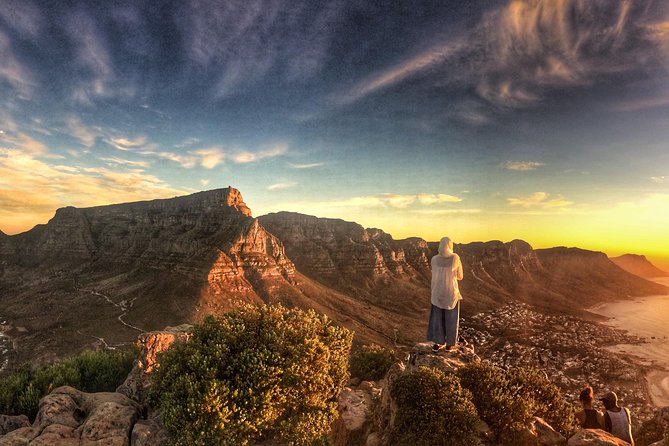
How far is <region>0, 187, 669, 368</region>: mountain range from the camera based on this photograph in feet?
295

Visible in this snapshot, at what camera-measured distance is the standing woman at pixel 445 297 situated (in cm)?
1509

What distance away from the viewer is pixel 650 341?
128125 millimetres

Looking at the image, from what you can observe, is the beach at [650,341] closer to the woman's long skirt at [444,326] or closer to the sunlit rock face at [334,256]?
the woman's long skirt at [444,326]

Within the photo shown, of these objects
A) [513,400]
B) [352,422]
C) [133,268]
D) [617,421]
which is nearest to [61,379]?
[352,422]

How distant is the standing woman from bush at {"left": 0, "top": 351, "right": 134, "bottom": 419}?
22189 mm

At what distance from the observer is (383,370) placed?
22.8 meters

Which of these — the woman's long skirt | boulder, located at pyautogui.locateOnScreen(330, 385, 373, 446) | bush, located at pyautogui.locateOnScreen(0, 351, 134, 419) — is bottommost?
bush, located at pyautogui.locateOnScreen(0, 351, 134, 419)

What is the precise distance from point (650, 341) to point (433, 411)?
17275 centimetres

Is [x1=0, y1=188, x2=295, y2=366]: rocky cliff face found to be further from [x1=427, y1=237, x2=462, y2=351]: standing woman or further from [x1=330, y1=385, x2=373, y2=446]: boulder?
[x1=427, y1=237, x2=462, y2=351]: standing woman

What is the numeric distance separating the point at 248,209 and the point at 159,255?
50021 millimetres

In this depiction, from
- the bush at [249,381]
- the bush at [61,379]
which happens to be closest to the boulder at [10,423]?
the bush at [61,379]

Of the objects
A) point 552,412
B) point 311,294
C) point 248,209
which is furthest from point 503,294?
point 552,412

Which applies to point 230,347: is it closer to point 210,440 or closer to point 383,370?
point 210,440

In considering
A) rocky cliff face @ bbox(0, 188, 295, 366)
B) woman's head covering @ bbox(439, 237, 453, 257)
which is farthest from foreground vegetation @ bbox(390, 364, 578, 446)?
rocky cliff face @ bbox(0, 188, 295, 366)
